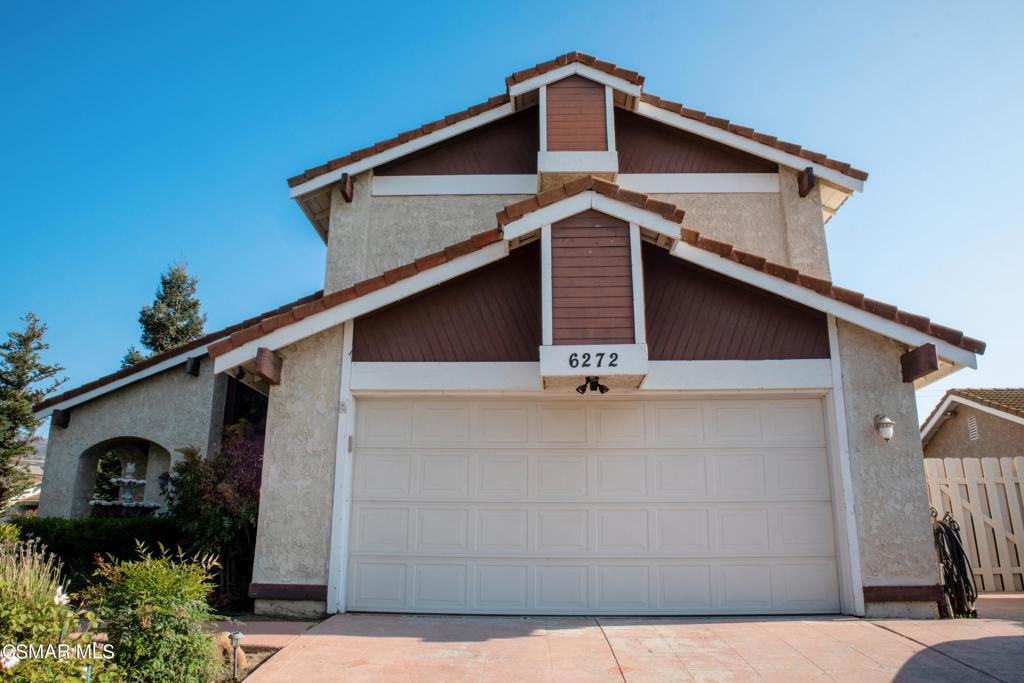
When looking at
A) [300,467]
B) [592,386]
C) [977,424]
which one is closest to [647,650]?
[592,386]

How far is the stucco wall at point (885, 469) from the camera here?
799 cm

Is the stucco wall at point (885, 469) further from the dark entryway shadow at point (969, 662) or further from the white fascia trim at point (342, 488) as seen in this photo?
the white fascia trim at point (342, 488)

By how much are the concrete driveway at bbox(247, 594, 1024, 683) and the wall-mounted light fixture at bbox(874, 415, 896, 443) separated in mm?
1959

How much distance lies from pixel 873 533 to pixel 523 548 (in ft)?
12.7

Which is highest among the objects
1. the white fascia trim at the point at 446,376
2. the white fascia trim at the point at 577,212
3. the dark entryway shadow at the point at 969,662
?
the white fascia trim at the point at 577,212

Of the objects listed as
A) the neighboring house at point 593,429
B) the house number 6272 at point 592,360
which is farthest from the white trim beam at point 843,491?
the house number 6272 at point 592,360

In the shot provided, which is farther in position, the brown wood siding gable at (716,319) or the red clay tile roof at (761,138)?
the red clay tile roof at (761,138)

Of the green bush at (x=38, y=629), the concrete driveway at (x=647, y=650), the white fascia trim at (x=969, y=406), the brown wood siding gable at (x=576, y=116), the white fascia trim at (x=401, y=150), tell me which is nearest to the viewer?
the green bush at (x=38, y=629)

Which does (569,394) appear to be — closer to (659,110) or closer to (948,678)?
(948,678)

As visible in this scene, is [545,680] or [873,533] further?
[873,533]

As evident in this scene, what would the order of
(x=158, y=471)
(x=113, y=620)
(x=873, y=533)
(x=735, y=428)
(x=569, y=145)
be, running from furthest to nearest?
(x=158, y=471) < (x=569, y=145) < (x=735, y=428) < (x=873, y=533) < (x=113, y=620)

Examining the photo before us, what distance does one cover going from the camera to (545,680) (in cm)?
573

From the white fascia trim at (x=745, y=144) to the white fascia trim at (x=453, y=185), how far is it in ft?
7.04

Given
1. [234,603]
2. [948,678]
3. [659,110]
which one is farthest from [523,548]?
[659,110]
